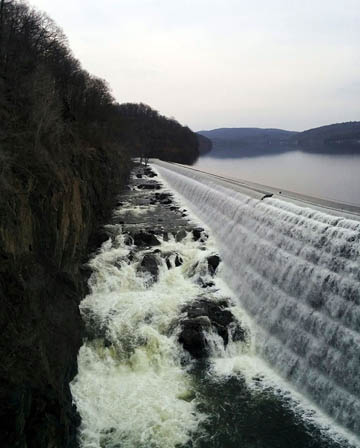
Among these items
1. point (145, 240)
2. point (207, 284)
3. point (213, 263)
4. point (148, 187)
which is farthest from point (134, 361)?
point (148, 187)

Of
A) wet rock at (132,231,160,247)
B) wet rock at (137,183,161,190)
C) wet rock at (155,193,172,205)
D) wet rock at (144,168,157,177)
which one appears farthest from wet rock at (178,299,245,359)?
wet rock at (144,168,157,177)

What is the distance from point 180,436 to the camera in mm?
9836

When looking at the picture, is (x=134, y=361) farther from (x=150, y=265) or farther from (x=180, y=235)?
(x=180, y=235)

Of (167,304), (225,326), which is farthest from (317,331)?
(167,304)

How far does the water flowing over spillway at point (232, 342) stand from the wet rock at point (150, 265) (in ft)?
0.29

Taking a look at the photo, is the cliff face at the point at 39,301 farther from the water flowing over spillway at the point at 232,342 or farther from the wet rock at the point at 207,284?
the wet rock at the point at 207,284

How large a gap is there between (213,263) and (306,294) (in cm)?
731

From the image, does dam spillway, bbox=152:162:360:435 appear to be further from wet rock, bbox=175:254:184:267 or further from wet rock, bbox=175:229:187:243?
wet rock, bbox=175:229:187:243

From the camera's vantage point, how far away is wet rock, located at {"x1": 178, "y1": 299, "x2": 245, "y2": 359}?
1342 centimetres

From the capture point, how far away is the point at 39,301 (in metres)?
10.8

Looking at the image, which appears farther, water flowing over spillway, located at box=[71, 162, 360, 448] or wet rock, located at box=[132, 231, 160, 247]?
wet rock, located at box=[132, 231, 160, 247]

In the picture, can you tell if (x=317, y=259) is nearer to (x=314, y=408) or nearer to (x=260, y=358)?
(x=260, y=358)

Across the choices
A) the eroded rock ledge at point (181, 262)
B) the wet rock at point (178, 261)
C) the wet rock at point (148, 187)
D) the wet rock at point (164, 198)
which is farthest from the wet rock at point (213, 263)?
the wet rock at point (148, 187)

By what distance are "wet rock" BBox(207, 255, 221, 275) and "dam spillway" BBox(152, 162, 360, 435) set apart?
49 centimetres
